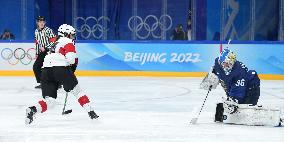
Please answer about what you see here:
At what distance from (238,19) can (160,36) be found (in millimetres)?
2631

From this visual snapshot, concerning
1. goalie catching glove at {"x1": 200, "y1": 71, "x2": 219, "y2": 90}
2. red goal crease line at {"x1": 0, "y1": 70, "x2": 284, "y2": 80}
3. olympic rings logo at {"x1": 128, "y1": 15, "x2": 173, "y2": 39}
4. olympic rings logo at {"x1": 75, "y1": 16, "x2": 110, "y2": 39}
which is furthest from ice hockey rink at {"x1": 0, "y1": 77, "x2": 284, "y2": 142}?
olympic rings logo at {"x1": 75, "y1": 16, "x2": 110, "y2": 39}

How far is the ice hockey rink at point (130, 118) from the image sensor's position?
4.45 metres

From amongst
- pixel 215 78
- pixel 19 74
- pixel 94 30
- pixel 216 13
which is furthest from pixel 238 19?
pixel 215 78

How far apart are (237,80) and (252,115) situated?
1.21ft

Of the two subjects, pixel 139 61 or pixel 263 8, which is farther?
pixel 263 8

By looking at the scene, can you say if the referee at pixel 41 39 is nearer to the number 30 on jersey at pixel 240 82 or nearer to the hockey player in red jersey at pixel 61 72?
the hockey player in red jersey at pixel 61 72

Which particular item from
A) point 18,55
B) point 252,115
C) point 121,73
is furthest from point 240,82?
point 18,55

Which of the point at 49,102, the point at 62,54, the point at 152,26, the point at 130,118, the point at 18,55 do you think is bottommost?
the point at 130,118

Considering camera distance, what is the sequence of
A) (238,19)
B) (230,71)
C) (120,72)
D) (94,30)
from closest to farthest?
(230,71)
(120,72)
(238,19)
(94,30)

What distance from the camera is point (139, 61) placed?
452 inches

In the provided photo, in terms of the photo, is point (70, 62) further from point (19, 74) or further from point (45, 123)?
point (19, 74)

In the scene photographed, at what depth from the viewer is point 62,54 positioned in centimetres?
515

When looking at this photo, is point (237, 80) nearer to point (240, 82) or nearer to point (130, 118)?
point (240, 82)

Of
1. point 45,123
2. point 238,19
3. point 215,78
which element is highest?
point 238,19
